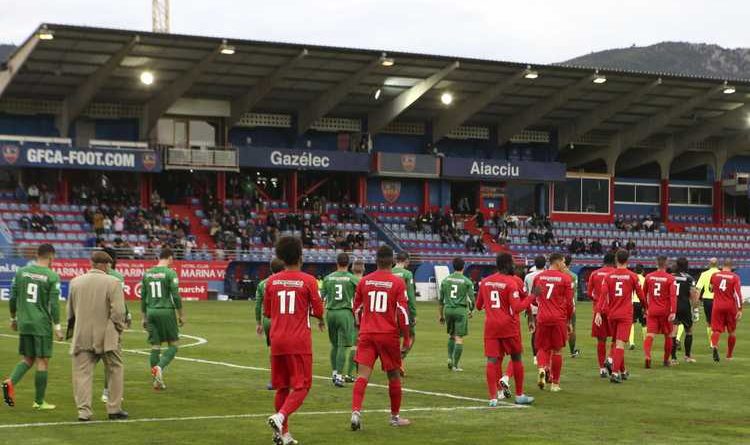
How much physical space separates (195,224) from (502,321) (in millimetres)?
46071

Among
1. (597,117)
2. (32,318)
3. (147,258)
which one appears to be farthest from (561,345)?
(597,117)

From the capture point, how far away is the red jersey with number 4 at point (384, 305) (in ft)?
49.0

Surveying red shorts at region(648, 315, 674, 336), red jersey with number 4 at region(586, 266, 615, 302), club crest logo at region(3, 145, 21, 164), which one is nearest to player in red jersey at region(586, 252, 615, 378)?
red jersey with number 4 at region(586, 266, 615, 302)

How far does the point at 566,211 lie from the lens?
76.1 metres

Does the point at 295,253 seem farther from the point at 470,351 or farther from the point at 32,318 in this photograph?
the point at 470,351

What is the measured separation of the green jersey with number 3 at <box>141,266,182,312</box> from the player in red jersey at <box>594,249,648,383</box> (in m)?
7.17

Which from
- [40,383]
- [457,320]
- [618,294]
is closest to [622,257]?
[618,294]

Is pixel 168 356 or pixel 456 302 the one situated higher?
pixel 456 302

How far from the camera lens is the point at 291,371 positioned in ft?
44.4

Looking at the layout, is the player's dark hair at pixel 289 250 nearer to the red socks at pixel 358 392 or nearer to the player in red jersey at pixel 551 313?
the red socks at pixel 358 392

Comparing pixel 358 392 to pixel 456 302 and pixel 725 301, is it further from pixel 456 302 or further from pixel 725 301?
pixel 725 301

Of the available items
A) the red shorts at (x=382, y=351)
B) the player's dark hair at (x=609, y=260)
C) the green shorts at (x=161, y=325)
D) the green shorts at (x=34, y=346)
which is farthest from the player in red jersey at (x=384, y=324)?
the player's dark hair at (x=609, y=260)

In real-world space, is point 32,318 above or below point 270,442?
above

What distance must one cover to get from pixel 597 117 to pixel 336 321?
53.2 metres
